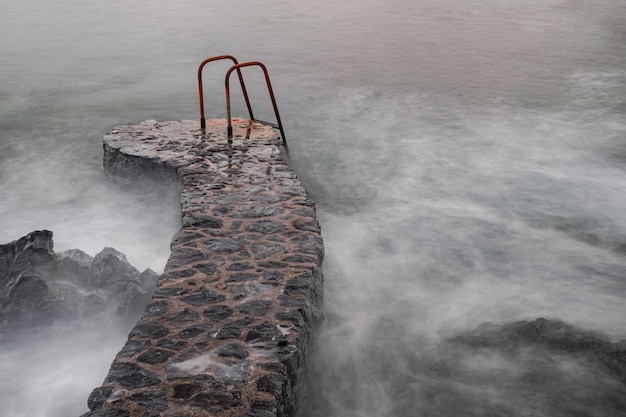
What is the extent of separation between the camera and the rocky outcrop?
5.48 metres

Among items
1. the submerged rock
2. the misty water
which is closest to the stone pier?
the misty water

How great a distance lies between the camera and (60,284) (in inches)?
229

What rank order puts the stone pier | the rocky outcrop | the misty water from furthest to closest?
the rocky outcrop → the misty water → the stone pier

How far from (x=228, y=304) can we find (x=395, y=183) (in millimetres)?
4036

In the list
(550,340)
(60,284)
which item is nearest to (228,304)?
(60,284)

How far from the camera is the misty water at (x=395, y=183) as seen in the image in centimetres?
489

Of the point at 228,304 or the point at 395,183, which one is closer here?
the point at 228,304

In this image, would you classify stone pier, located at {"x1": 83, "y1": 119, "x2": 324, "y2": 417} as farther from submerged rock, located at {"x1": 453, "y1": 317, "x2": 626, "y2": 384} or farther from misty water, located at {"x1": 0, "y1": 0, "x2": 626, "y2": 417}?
submerged rock, located at {"x1": 453, "y1": 317, "x2": 626, "y2": 384}

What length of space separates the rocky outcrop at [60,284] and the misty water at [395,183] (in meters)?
0.19

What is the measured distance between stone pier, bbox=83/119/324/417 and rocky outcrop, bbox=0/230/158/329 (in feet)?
1.90

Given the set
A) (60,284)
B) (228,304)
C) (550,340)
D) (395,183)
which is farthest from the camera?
(395,183)

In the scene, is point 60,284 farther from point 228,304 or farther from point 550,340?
point 550,340

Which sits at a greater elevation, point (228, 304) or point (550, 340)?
point (228, 304)

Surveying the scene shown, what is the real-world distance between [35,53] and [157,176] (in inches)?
349
